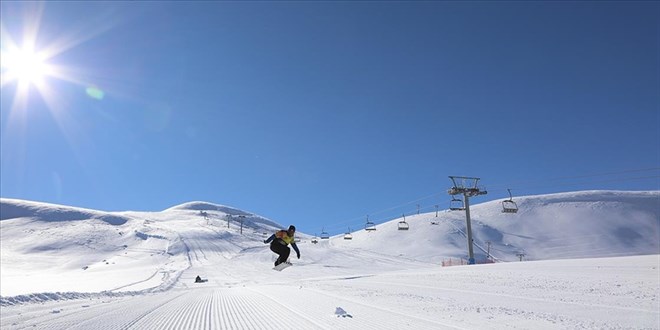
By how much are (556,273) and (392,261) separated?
64441 mm

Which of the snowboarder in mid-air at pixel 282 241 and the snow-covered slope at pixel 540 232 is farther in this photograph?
the snow-covered slope at pixel 540 232

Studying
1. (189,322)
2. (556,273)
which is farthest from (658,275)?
(189,322)

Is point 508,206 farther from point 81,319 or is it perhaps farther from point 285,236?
point 81,319

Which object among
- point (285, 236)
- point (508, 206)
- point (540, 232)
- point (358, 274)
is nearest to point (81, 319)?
point (285, 236)

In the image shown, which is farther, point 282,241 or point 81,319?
point 282,241

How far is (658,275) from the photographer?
13.1 meters

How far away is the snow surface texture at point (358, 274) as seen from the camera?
1105 cm

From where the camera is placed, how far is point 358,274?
52.8m

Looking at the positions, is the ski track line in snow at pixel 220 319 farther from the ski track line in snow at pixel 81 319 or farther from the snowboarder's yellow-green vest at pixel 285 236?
the snowboarder's yellow-green vest at pixel 285 236

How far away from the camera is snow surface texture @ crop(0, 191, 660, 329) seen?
1105cm

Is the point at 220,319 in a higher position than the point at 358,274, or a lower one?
lower

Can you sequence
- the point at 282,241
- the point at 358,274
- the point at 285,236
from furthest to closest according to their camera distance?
1. the point at 358,274
2. the point at 282,241
3. the point at 285,236

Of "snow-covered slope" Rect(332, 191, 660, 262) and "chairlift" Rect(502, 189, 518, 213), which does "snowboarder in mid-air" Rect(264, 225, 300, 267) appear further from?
"snow-covered slope" Rect(332, 191, 660, 262)

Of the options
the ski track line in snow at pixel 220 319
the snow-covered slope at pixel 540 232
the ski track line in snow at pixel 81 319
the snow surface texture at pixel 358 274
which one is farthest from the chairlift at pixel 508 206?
the snow-covered slope at pixel 540 232
